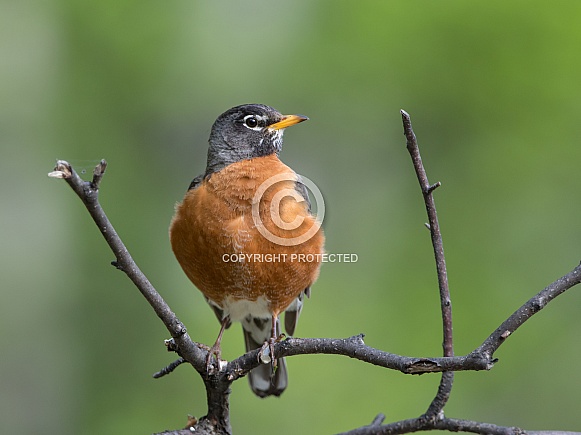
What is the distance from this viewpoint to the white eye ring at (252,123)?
4.89 m

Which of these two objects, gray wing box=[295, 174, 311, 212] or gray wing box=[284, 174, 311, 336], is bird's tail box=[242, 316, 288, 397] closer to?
gray wing box=[284, 174, 311, 336]

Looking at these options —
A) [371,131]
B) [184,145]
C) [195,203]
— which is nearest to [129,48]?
[184,145]

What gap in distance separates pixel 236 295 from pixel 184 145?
4036 mm

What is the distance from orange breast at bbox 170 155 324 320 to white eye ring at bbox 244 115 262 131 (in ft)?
1.98

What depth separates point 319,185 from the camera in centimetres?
715

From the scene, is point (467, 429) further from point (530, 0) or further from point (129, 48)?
point (129, 48)

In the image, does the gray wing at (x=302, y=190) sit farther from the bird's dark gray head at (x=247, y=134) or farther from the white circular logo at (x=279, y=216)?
the bird's dark gray head at (x=247, y=134)

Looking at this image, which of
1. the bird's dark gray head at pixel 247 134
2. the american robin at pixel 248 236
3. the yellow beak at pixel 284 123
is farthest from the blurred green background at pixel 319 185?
the yellow beak at pixel 284 123

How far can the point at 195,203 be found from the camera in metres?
4.20

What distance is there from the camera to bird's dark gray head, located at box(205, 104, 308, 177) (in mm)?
4691

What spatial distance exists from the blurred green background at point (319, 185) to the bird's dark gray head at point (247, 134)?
1.95 meters

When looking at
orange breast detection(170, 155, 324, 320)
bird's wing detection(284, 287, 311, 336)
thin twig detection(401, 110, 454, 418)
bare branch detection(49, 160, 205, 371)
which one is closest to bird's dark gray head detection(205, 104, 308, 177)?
orange breast detection(170, 155, 324, 320)

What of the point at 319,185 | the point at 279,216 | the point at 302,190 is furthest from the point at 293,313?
the point at 319,185

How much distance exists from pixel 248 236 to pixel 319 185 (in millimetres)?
3250
